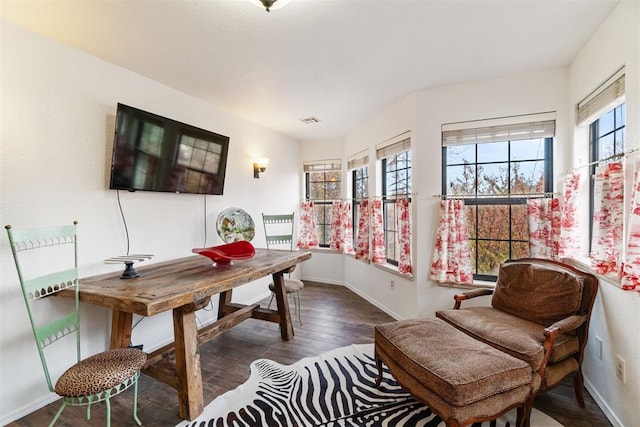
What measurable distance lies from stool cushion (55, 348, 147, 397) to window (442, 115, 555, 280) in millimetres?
2897

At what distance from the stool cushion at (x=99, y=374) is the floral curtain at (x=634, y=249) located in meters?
2.70

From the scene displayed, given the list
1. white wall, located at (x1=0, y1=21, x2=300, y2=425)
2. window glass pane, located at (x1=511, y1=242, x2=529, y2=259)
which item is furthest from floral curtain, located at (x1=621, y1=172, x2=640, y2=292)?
white wall, located at (x1=0, y1=21, x2=300, y2=425)

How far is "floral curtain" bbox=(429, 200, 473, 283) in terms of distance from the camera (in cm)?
271

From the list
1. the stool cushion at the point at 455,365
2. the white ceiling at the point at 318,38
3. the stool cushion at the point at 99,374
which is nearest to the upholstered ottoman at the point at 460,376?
the stool cushion at the point at 455,365

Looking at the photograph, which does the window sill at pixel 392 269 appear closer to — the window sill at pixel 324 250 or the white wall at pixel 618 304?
the window sill at pixel 324 250

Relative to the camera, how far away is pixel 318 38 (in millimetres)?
1963

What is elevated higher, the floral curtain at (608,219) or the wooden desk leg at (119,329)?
the floral curtain at (608,219)

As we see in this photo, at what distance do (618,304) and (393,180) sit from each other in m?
2.37

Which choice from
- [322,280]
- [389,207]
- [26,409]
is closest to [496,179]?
[389,207]

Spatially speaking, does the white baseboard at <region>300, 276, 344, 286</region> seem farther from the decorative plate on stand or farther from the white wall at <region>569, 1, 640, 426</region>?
the white wall at <region>569, 1, 640, 426</region>

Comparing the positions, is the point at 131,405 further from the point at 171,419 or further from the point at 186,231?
the point at 186,231

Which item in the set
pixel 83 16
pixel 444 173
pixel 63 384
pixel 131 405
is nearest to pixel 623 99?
pixel 444 173

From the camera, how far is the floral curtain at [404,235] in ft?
10.1

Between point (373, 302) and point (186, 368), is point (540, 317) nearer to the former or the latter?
point (373, 302)
